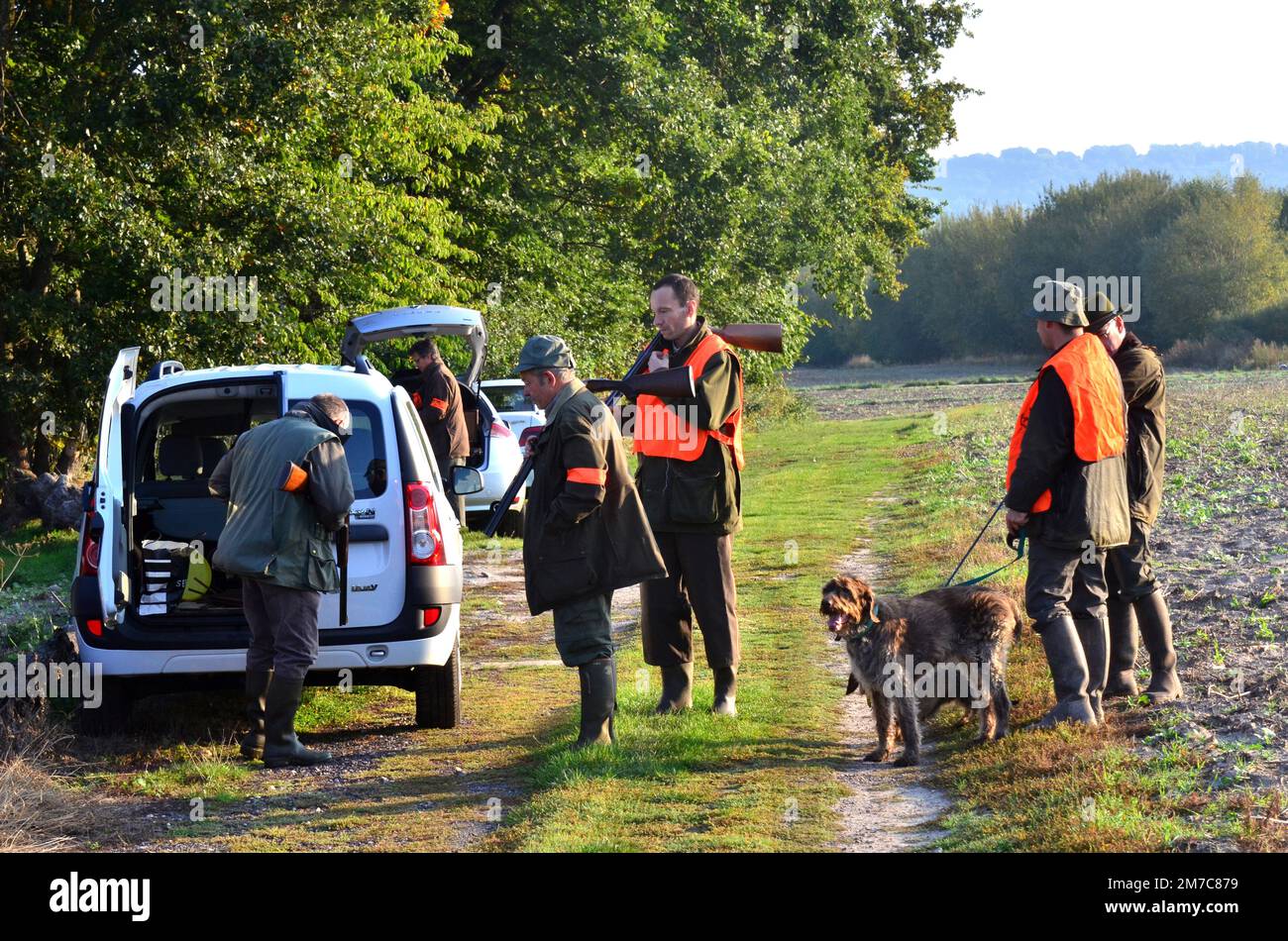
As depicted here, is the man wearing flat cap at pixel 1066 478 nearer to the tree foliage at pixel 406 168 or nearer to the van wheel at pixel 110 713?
the van wheel at pixel 110 713

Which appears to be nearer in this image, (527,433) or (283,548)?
(283,548)

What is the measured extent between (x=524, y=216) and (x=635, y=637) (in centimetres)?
1605

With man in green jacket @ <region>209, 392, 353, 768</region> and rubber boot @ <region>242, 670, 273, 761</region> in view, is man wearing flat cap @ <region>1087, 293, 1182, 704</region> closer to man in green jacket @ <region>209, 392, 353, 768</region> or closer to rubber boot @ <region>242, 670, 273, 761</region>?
man in green jacket @ <region>209, 392, 353, 768</region>

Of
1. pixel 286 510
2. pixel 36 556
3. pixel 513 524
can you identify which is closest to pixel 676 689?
pixel 286 510

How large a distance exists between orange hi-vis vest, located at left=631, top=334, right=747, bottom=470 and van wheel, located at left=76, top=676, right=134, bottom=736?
3052 mm

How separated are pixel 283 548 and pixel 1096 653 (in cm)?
419

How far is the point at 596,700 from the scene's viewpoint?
24.7ft

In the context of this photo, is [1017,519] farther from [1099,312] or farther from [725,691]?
[725,691]

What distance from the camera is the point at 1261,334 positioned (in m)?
82.0

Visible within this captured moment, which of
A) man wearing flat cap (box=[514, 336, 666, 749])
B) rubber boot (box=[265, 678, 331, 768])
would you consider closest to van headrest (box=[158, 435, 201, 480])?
rubber boot (box=[265, 678, 331, 768])

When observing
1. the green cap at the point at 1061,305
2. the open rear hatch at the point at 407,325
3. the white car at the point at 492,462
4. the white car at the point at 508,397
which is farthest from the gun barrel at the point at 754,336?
the white car at the point at 508,397

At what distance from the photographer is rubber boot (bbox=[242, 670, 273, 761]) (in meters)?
7.66

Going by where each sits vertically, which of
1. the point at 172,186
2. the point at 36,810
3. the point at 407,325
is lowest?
the point at 36,810
